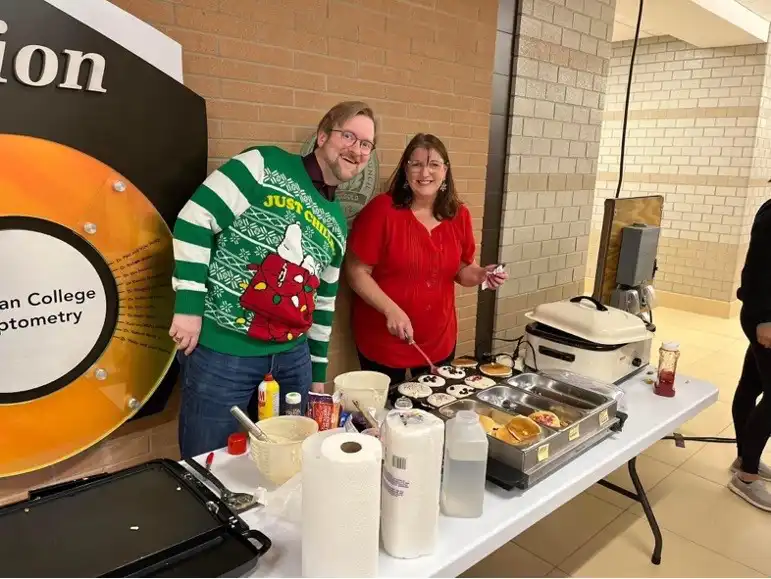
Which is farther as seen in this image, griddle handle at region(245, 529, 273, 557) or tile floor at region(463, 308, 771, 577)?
tile floor at region(463, 308, 771, 577)

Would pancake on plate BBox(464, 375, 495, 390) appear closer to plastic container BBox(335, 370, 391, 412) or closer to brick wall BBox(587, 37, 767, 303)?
plastic container BBox(335, 370, 391, 412)

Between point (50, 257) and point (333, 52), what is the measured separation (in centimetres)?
135

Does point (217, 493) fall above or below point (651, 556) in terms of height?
above

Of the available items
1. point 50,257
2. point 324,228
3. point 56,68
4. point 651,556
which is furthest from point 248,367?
point 651,556

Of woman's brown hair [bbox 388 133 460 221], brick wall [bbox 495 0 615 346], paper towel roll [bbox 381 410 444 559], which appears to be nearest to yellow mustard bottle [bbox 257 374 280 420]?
paper towel roll [bbox 381 410 444 559]

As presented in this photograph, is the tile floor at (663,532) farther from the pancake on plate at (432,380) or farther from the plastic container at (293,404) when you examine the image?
the plastic container at (293,404)

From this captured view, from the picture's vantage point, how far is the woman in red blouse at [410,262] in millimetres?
2328

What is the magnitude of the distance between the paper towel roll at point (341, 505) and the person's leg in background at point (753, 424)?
7.45 feet

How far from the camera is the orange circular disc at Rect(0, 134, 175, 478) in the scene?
5.83 feet

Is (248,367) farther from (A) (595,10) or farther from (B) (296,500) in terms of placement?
(A) (595,10)

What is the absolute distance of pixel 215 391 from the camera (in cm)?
187

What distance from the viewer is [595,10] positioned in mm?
3721

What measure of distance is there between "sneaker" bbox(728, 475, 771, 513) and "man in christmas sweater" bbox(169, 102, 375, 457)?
2.33 meters

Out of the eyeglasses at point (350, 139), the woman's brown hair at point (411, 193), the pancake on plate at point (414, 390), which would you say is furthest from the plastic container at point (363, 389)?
the woman's brown hair at point (411, 193)
